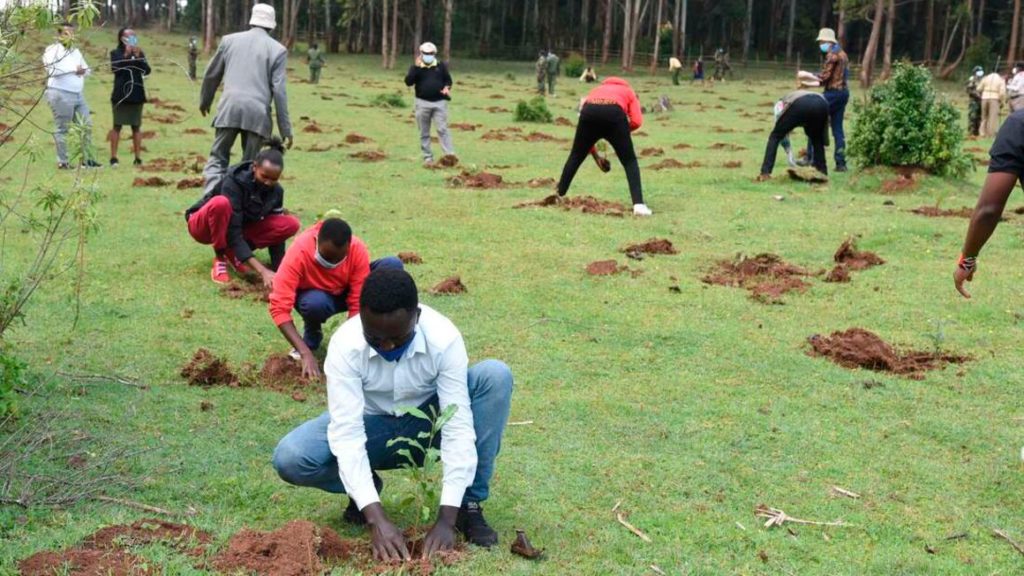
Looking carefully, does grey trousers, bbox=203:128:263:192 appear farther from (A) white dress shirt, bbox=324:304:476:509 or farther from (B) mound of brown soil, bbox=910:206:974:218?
(B) mound of brown soil, bbox=910:206:974:218

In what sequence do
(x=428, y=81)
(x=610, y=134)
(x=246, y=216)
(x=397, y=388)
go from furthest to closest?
(x=428, y=81) < (x=610, y=134) < (x=246, y=216) < (x=397, y=388)

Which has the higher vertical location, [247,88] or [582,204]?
[247,88]

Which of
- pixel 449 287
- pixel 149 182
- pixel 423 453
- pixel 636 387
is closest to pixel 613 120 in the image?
pixel 449 287

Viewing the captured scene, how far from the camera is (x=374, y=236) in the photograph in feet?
34.9

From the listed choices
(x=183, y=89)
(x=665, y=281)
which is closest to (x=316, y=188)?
(x=665, y=281)

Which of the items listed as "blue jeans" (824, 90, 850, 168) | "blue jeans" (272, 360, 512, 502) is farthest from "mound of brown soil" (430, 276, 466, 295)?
"blue jeans" (824, 90, 850, 168)

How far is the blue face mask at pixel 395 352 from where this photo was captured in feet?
13.1

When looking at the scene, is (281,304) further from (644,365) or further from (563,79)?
(563,79)

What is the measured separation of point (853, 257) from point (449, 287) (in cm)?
390

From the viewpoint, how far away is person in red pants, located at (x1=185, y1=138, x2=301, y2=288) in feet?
26.3

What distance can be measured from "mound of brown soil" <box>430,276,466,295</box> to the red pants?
1251 mm

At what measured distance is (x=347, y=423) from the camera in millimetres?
4031

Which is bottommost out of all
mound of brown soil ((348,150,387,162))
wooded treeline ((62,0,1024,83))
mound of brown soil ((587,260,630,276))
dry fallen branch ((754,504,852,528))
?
dry fallen branch ((754,504,852,528))

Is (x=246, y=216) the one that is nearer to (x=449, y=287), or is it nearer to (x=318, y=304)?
(x=449, y=287)
